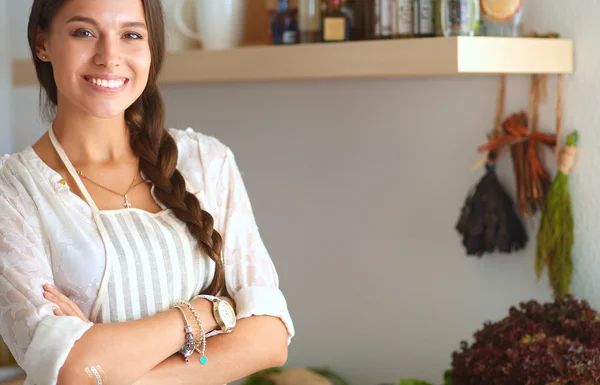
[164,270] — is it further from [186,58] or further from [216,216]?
[186,58]

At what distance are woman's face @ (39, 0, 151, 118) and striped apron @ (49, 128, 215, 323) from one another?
115mm

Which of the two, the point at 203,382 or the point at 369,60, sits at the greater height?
the point at 369,60

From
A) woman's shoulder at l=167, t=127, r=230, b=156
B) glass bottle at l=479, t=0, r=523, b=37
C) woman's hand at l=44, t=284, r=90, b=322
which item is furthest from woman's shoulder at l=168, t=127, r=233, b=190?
glass bottle at l=479, t=0, r=523, b=37

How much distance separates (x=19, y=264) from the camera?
121 centimetres

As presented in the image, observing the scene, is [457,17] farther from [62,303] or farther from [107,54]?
[62,303]

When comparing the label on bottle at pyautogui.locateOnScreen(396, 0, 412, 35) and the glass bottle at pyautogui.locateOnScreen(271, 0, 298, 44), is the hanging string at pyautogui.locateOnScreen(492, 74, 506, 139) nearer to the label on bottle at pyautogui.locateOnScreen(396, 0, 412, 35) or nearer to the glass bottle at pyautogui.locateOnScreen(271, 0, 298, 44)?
the label on bottle at pyautogui.locateOnScreen(396, 0, 412, 35)

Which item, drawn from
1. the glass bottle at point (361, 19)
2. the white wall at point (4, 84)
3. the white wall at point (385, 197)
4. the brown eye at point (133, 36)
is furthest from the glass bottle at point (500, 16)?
the white wall at point (4, 84)

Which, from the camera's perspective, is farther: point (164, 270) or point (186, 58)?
point (186, 58)

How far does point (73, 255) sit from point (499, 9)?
0.92m

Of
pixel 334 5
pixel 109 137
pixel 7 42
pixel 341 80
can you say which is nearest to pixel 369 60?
pixel 334 5

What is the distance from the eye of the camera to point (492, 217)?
69.5 inches

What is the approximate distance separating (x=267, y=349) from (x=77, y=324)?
31 cm

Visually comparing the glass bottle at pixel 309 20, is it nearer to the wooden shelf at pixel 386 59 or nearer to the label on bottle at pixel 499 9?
the wooden shelf at pixel 386 59

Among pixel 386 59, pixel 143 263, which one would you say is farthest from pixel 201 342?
pixel 386 59
